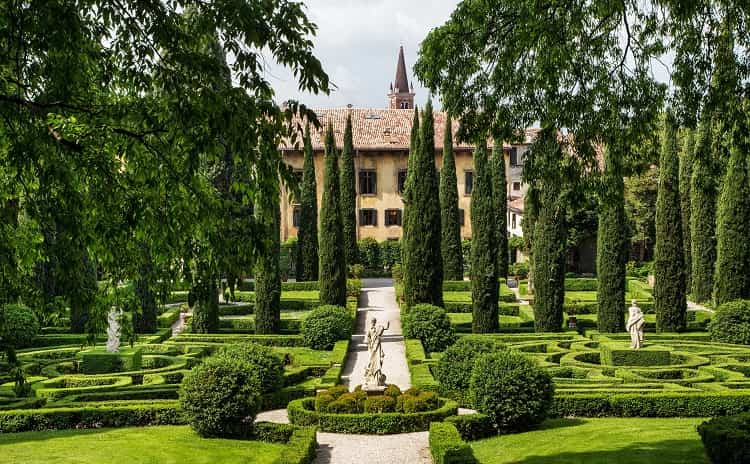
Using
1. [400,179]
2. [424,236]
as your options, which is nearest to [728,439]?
[424,236]

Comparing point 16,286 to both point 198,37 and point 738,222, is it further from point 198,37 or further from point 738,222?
point 738,222

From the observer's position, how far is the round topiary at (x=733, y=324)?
28422mm

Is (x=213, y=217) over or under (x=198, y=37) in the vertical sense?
under

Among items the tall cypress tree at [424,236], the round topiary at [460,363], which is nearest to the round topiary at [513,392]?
the round topiary at [460,363]

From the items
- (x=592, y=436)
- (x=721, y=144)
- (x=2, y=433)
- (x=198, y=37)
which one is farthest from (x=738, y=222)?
(x=198, y=37)

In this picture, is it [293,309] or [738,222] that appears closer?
[738,222]

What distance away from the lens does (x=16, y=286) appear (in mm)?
10398

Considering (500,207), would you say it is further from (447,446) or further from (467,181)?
(447,446)

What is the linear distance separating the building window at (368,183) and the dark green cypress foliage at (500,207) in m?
9.45

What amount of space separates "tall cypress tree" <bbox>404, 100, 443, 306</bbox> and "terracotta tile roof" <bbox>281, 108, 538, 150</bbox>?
21.0 m

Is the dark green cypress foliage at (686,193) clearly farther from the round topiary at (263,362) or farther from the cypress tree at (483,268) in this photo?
the round topiary at (263,362)

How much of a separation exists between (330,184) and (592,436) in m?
22.7

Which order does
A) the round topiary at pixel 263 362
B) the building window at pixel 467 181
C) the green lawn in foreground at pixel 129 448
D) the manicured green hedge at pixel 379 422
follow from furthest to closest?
the building window at pixel 467 181 → the round topiary at pixel 263 362 → the manicured green hedge at pixel 379 422 → the green lawn in foreground at pixel 129 448

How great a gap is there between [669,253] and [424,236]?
8.55 meters
